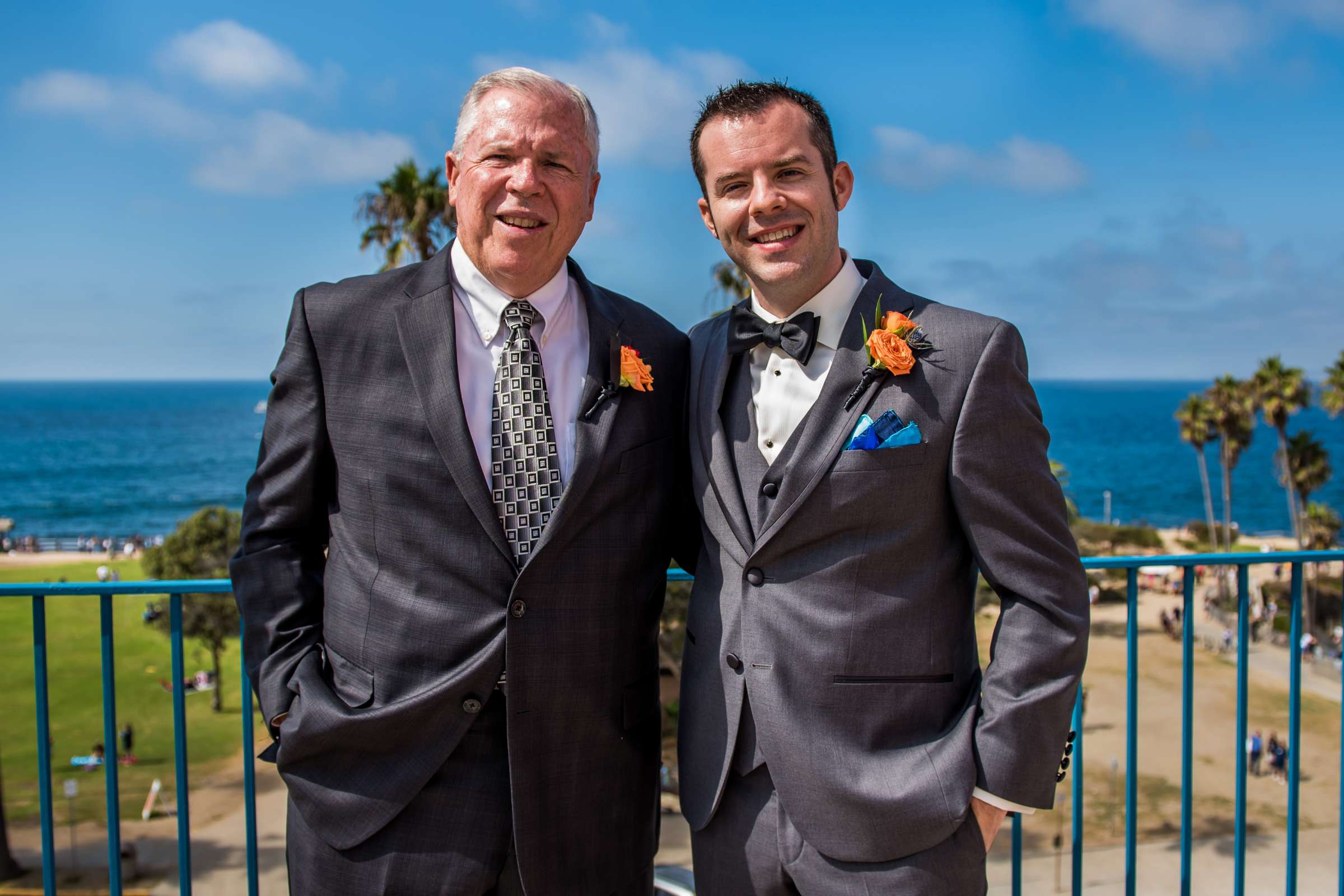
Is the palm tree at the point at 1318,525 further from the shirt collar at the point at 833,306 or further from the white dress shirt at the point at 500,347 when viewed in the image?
the white dress shirt at the point at 500,347

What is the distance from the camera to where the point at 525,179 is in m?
2.26

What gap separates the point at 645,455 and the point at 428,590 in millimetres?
592

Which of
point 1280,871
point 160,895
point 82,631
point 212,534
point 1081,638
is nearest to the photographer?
point 1081,638

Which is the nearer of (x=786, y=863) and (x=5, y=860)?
(x=786, y=863)

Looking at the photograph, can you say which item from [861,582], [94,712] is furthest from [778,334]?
[94,712]

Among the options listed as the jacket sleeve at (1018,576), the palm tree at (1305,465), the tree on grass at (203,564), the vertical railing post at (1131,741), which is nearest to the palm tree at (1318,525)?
the palm tree at (1305,465)

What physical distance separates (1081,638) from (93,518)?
316ft

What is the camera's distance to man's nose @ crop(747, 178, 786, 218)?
86.3 inches

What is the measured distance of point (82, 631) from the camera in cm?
3972

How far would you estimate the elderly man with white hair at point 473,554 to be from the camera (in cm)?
218

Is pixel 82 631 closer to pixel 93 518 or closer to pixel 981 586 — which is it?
pixel 981 586

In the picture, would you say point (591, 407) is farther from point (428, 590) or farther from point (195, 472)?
point (195, 472)

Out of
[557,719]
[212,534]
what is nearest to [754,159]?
[557,719]

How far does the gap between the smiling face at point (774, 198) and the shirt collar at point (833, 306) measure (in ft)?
0.11
